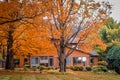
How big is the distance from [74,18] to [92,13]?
1812 mm

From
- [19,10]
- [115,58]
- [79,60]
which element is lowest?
[115,58]

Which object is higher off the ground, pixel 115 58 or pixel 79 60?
pixel 79 60

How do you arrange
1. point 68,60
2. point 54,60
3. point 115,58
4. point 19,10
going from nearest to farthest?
point 19,10 → point 115,58 → point 54,60 → point 68,60

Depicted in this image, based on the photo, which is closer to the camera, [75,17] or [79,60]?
[75,17]

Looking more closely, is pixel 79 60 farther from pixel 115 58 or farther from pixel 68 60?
pixel 115 58

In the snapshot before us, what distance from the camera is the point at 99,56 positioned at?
194 feet

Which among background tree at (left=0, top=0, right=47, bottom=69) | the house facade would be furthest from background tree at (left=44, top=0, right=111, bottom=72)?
the house facade

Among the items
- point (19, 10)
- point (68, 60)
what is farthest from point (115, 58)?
point (68, 60)

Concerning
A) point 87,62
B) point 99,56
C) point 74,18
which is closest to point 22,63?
point 87,62

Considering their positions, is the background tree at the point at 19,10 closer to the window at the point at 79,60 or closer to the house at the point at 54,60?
the house at the point at 54,60

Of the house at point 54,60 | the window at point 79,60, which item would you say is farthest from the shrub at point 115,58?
the window at point 79,60

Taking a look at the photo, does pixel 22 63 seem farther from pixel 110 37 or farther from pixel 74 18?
pixel 74 18

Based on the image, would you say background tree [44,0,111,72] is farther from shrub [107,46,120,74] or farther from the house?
the house

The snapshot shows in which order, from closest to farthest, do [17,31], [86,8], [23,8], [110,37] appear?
[23,8] → [86,8] → [17,31] → [110,37]
